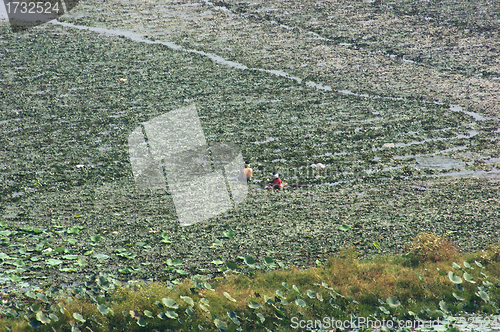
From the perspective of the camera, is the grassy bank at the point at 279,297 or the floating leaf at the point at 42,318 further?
the grassy bank at the point at 279,297

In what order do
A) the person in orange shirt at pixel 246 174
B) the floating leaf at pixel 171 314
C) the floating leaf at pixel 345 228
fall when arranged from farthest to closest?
the person in orange shirt at pixel 246 174, the floating leaf at pixel 345 228, the floating leaf at pixel 171 314

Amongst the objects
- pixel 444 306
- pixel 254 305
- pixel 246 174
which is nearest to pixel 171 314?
pixel 254 305

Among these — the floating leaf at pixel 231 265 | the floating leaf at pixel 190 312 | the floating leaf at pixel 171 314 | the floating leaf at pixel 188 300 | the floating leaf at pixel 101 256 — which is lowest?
the floating leaf at pixel 101 256

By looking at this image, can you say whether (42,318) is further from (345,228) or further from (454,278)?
(454,278)

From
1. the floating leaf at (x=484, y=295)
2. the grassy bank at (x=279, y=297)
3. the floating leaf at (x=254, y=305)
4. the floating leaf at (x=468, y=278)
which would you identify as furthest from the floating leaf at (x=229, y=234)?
the floating leaf at (x=484, y=295)

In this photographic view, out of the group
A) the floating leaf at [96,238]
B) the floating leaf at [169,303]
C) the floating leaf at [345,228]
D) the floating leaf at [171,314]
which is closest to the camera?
the floating leaf at [171,314]

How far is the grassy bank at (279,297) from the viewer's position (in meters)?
8.97

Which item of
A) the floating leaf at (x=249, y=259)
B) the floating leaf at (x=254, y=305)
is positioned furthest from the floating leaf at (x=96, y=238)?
the floating leaf at (x=254, y=305)

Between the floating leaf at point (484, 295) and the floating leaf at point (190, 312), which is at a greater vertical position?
the floating leaf at point (190, 312)

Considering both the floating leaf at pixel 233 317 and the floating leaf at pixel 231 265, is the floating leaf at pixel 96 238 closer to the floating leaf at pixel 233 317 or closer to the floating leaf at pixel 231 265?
the floating leaf at pixel 231 265

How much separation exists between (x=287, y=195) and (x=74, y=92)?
11.8 meters

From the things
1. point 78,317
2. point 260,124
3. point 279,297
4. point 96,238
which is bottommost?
point 260,124

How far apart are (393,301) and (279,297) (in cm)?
211

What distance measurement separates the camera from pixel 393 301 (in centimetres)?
966
